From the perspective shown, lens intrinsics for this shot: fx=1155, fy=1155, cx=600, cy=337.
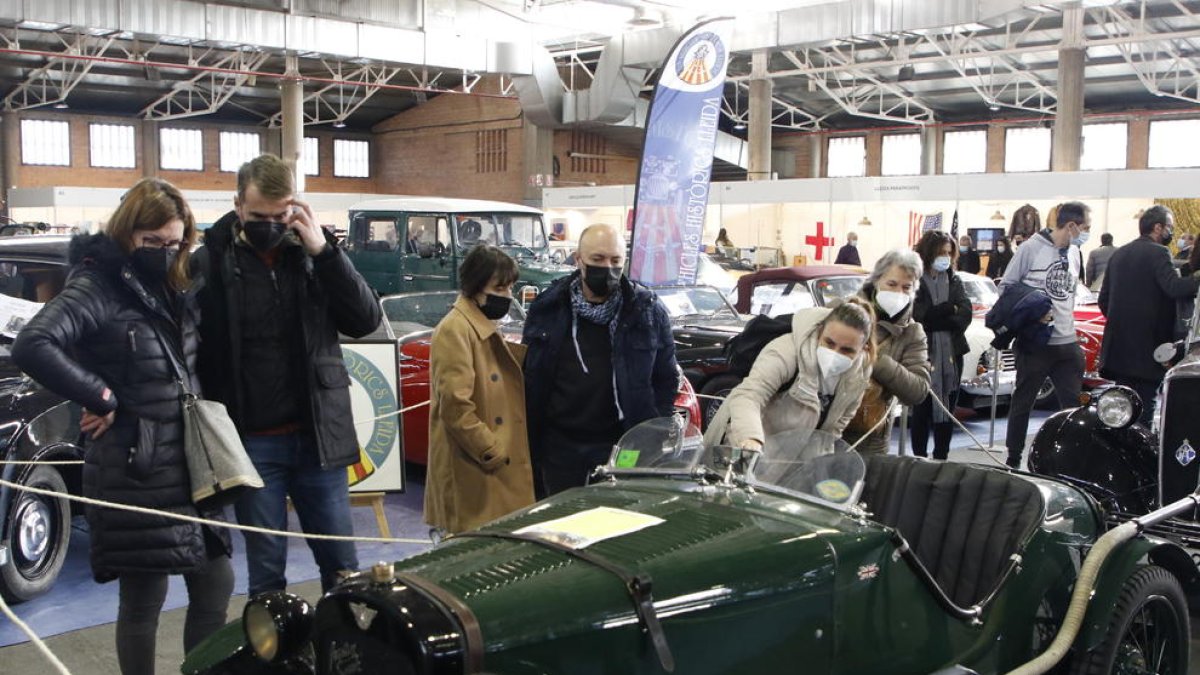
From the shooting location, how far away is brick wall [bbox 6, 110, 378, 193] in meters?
32.5

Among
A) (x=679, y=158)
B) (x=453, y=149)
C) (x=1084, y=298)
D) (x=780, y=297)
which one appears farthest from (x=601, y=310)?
(x=453, y=149)

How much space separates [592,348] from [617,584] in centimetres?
162

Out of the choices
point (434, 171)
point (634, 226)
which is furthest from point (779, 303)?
point (434, 171)

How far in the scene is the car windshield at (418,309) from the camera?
→ 7.96 metres

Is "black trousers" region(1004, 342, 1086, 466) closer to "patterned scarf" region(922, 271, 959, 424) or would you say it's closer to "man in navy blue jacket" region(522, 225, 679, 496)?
"patterned scarf" region(922, 271, 959, 424)

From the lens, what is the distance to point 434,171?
1387 inches

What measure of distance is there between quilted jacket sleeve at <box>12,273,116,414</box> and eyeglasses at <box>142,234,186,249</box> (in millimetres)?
157

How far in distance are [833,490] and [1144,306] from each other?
457 cm

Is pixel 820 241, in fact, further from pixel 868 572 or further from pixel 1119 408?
pixel 868 572

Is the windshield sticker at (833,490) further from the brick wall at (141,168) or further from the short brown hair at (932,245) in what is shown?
the brick wall at (141,168)

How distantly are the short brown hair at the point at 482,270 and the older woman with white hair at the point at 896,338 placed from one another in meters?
1.49

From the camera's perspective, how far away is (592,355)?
159 inches

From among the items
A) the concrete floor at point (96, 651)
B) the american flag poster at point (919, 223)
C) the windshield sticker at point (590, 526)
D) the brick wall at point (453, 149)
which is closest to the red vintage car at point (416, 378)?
the concrete floor at point (96, 651)

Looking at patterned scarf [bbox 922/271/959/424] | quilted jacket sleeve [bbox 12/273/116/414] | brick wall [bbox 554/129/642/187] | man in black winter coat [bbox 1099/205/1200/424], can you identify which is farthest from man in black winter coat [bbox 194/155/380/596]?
brick wall [bbox 554/129/642/187]
